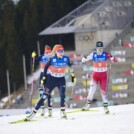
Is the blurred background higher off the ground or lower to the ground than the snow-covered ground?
higher

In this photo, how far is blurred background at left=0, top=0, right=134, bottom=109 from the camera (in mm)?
28219

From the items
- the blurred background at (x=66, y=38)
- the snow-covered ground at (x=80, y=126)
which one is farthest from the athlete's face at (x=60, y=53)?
the blurred background at (x=66, y=38)

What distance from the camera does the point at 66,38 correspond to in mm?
39062

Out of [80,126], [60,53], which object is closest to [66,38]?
[60,53]

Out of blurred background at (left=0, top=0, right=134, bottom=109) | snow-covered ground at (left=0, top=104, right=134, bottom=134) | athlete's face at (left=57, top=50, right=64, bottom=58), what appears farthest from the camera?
blurred background at (left=0, top=0, right=134, bottom=109)

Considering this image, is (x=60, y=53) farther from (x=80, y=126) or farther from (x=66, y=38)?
(x=66, y=38)

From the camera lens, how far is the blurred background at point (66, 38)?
2822 cm

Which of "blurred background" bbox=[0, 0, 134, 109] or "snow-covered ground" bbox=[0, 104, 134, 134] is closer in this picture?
"snow-covered ground" bbox=[0, 104, 134, 134]

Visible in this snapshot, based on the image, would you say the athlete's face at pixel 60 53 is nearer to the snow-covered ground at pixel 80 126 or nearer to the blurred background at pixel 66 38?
the snow-covered ground at pixel 80 126

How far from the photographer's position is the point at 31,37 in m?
37.9

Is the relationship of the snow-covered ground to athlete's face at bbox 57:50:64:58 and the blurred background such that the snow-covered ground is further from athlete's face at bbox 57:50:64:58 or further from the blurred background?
the blurred background

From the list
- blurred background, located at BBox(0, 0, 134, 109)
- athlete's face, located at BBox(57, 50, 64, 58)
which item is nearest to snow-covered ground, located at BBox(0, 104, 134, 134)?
athlete's face, located at BBox(57, 50, 64, 58)

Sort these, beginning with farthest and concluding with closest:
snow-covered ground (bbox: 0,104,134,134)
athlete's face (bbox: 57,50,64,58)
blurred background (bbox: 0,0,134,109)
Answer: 1. blurred background (bbox: 0,0,134,109)
2. athlete's face (bbox: 57,50,64,58)
3. snow-covered ground (bbox: 0,104,134,134)

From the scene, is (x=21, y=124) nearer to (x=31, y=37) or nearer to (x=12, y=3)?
(x=31, y=37)
